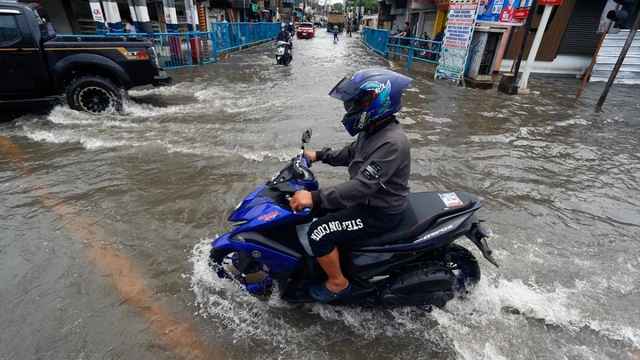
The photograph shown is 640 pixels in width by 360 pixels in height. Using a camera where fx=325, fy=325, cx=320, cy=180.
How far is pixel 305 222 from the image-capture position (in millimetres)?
2590

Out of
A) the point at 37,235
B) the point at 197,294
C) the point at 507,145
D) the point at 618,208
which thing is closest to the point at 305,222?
the point at 197,294

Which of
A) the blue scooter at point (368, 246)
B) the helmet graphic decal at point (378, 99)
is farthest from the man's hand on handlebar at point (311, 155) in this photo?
the helmet graphic decal at point (378, 99)

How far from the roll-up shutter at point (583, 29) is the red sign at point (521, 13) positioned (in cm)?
688

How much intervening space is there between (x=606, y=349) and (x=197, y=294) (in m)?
3.35

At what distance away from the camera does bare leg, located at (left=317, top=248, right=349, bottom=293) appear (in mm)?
2406

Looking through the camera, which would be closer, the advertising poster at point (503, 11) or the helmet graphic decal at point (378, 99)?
the helmet graphic decal at point (378, 99)

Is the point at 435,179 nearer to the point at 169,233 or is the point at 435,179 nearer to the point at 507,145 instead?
the point at 507,145

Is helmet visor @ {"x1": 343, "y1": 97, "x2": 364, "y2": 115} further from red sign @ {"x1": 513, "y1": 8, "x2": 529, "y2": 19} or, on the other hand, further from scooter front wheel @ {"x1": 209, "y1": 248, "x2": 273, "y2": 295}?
red sign @ {"x1": 513, "y1": 8, "x2": 529, "y2": 19}

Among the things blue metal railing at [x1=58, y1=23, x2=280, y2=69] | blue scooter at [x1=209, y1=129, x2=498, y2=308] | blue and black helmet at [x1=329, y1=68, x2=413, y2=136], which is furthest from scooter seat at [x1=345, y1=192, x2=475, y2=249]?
blue metal railing at [x1=58, y1=23, x2=280, y2=69]

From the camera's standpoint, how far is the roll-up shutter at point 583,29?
14.6 metres

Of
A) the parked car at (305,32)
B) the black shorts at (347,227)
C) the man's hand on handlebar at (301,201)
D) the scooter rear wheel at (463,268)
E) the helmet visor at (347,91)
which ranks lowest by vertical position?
the parked car at (305,32)

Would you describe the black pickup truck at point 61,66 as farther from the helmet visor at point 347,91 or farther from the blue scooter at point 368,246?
the helmet visor at point 347,91

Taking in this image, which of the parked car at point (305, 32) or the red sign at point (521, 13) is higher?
the red sign at point (521, 13)

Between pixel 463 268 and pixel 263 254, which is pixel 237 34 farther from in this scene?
pixel 463 268
